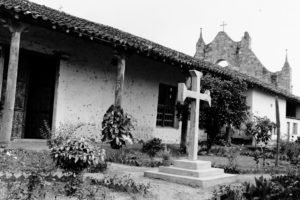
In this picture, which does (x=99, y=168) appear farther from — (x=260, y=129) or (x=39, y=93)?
(x=260, y=129)

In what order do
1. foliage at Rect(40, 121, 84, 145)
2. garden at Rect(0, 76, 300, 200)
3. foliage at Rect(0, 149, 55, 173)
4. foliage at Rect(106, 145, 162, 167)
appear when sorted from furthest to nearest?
foliage at Rect(106, 145, 162, 167) → foliage at Rect(40, 121, 84, 145) → foliage at Rect(0, 149, 55, 173) → garden at Rect(0, 76, 300, 200)

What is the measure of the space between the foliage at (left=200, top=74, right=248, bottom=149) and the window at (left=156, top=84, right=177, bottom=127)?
114 inches

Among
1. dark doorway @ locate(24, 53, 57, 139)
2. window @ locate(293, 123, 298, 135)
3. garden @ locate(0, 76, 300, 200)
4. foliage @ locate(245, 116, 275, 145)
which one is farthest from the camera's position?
window @ locate(293, 123, 298, 135)

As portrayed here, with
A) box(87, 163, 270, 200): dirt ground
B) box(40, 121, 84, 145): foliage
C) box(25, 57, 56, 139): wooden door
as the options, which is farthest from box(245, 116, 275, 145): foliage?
box(87, 163, 270, 200): dirt ground

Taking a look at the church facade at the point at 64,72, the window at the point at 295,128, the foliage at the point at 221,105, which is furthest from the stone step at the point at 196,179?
the window at the point at 295,128

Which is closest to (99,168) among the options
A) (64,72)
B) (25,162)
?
(25,162)

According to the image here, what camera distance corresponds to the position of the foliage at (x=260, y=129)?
15578mm

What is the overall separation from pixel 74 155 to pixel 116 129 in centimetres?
518

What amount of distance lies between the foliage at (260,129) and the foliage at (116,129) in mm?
7874

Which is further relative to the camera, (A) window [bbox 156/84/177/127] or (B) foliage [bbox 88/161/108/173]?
(A) window [bbox 156/84/177/127]

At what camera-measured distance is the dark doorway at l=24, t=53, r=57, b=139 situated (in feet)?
35.1

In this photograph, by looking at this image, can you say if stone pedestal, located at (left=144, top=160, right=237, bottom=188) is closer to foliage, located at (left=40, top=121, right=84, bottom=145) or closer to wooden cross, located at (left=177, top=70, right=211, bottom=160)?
wooden cross, located at (left=177, top=70, right=211, bottom=160)

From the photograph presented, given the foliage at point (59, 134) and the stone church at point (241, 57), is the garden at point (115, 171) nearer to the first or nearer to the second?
the foliage at point (59, 134)

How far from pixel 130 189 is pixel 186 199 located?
2.58ft
